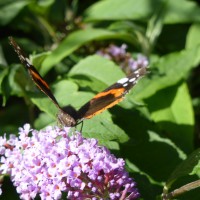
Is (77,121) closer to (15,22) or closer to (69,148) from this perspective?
(69,148)

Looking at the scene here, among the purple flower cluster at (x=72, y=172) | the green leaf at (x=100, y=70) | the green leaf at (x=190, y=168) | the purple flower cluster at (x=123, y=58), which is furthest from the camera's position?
the purple flower cluster at (x=123, y=58)

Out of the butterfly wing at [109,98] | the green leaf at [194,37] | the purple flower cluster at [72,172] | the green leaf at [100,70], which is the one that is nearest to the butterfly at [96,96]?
the butterfly wing at [109,98]

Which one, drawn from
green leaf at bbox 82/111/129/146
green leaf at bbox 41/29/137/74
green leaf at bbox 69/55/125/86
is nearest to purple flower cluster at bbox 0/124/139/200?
green leaf at bbox 82/111/129/146

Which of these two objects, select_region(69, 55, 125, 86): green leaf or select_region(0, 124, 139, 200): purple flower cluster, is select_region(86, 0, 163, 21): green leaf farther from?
select_region(0, 124, 139, 200): purple flower cluster

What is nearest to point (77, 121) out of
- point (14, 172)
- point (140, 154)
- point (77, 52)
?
point (14, 172)

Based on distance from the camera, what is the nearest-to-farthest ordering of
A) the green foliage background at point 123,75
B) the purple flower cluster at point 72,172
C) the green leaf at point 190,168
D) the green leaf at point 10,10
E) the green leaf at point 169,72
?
the purple flower cluster at point 72,172 < the green leaf at point 190,168 < the green foliage background at point 123,75 < the green leaf at point 169,72 < the green leaf at point 10,10

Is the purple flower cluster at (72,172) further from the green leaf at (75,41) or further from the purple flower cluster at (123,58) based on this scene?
the purple flower cluster at (123,58)
